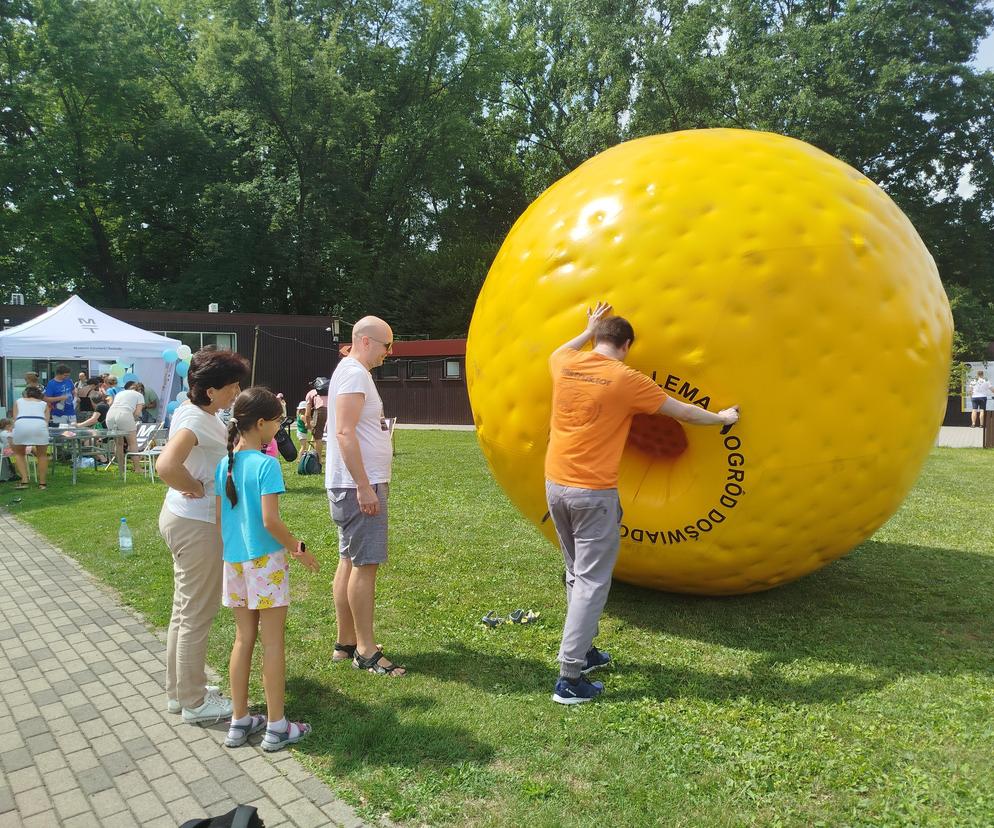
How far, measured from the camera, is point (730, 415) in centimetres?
379

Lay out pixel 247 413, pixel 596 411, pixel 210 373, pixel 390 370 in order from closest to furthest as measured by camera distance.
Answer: pixel 247 413 < pixel 210 373 < pixel 596 411 < pixel 390 370

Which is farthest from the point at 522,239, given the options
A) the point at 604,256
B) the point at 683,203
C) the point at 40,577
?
the point at 40,577

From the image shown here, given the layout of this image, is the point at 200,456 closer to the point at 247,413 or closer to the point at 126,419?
the point at 247,413

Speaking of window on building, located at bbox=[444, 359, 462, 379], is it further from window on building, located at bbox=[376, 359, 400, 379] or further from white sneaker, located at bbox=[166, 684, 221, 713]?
white sneaker, located at bbox=[166, 684, 221, 713]

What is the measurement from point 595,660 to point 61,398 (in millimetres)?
13834

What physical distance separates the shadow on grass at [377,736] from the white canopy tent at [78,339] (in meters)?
12.9

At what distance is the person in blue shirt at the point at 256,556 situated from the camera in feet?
10.9

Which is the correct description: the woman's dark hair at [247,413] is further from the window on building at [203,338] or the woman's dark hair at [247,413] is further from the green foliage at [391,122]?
the green foliage at [391,122]

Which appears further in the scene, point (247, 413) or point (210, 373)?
point (210, 373)

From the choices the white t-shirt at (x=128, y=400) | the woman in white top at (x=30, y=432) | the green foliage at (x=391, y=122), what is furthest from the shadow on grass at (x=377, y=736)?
the green foliage at (x=391, y=122)

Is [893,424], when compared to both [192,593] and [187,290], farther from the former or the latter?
[187,290]

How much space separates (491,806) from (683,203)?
309cm

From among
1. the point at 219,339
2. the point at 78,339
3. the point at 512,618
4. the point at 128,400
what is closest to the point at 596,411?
the point at 512,618

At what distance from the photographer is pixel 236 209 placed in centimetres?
3512
